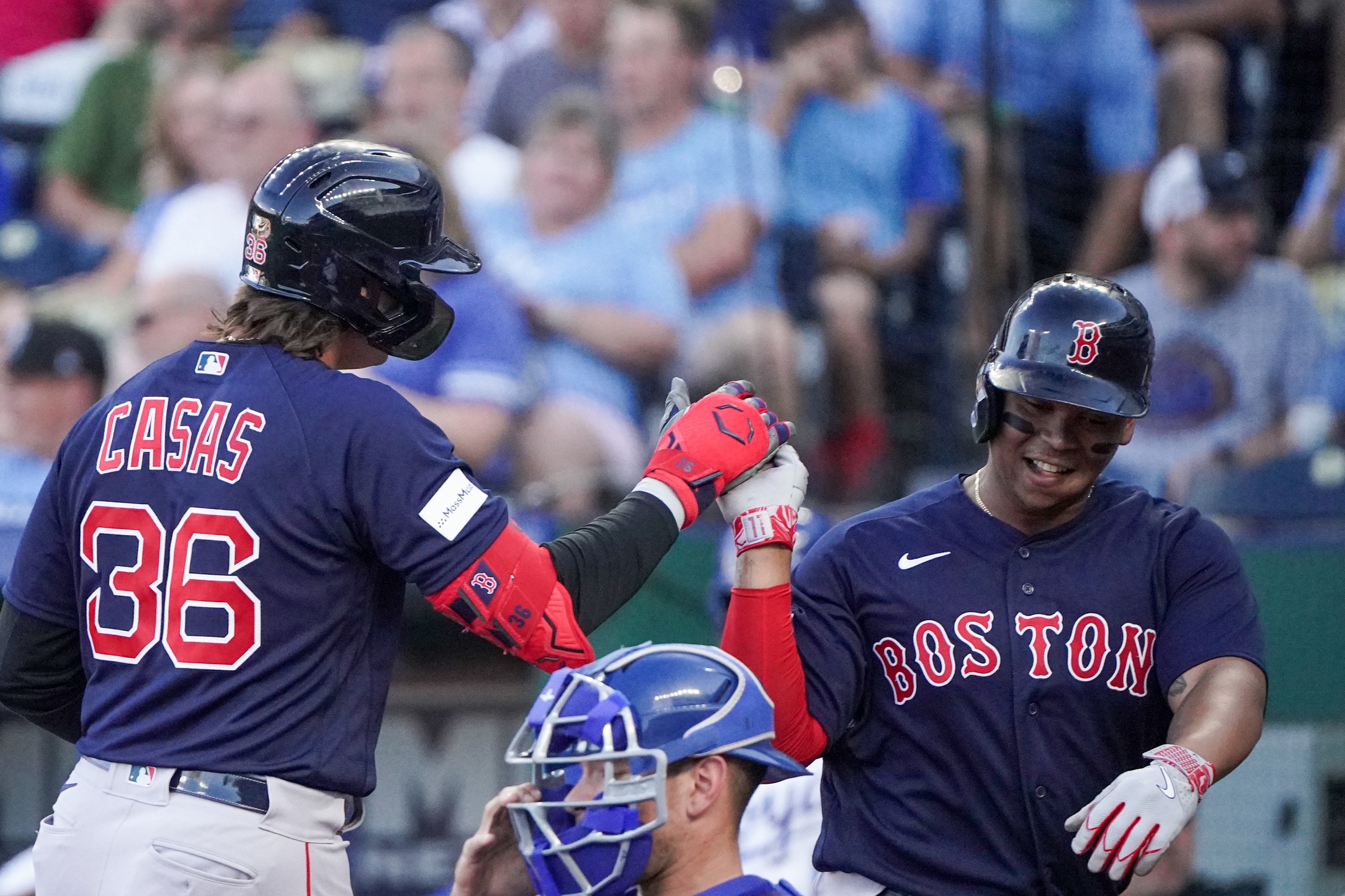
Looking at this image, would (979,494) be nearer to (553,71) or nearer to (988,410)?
(988,410)

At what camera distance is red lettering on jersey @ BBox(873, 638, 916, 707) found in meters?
2.69

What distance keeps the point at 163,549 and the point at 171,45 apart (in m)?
4.78

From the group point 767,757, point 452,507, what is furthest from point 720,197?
point 767,757

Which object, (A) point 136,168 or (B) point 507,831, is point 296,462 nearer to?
(B) point 507,831

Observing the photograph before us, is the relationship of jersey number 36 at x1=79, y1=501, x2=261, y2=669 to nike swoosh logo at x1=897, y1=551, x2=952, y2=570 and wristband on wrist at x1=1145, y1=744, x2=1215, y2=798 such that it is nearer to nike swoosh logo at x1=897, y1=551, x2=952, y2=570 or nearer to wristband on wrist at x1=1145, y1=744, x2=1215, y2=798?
nike swoosh logo at x1=897, y1=551, x2=952, y2=570

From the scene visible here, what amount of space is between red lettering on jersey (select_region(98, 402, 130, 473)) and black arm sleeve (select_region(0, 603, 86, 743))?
1.17 feet

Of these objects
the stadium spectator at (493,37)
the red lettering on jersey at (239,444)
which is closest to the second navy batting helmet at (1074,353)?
the red lettering on jersey at (239,444)

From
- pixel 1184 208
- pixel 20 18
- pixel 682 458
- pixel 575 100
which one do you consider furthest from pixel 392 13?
pixel 682 458

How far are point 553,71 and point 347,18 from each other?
0.90 metres

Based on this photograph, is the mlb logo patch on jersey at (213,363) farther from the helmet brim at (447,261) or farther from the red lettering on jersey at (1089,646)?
the red lettering on jersey at (1089,646)

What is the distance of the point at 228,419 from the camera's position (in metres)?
2.36

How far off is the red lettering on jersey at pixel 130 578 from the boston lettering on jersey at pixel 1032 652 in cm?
123

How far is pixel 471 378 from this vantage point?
19.3 ft

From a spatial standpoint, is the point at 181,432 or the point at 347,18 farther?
the point at 347,18
